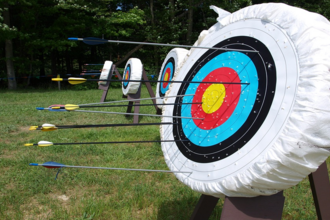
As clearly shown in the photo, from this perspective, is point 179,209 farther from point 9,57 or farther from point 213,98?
point 9,57

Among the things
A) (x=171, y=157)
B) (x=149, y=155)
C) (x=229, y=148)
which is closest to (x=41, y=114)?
(x=149, y=155)

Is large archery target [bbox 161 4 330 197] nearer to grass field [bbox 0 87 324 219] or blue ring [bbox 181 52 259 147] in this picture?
blue ring [bbox 181 52 259 147]

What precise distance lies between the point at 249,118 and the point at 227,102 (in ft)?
0.66

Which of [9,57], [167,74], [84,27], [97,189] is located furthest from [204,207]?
[84,27]

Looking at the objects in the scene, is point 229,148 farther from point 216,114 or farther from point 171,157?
point 171,157

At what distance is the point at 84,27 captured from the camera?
1243 cm

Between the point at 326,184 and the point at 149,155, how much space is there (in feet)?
7.20

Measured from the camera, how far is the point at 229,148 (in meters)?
1.21

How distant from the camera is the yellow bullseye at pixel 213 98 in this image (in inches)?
56.6

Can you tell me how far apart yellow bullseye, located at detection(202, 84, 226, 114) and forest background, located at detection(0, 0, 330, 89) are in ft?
32.6

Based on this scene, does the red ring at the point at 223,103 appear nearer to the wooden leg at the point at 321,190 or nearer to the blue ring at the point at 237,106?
the blue ring at the point at 237,106

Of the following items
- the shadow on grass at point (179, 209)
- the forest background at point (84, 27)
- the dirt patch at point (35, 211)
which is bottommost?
the shadow on grass at point (179, 209)

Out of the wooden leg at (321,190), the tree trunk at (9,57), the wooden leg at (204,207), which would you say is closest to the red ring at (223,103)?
the wooden leg at (204,207)

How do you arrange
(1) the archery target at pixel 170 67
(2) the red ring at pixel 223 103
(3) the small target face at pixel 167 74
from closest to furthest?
(2) the red ring at pixel 223 103 → (1) the archery target at pixel 170 67 → (3) the small target face at pixel 167 74
